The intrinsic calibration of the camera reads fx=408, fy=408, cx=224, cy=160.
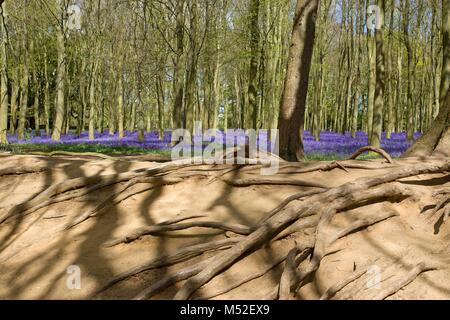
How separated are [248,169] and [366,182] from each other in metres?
1.69

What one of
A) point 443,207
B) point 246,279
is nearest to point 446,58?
point 443,207

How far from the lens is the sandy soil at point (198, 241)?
360cm

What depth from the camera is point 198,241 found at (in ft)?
14.1

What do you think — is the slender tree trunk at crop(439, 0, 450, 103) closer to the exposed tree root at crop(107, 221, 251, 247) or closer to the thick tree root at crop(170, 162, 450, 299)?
the thick tree root at crop(170, 162, 450, 299)

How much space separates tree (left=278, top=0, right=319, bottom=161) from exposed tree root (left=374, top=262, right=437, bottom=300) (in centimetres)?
432

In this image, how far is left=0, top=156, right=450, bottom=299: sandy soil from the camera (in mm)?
3596

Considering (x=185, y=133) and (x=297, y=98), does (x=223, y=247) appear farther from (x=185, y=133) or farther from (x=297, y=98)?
(x=185, y=133)

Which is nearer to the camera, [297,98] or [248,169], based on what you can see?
[248,169]

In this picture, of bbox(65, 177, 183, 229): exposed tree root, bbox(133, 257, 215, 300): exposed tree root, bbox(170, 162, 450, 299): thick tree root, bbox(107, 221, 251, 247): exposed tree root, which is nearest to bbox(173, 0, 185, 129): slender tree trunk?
bbox(65, 177, 183, 229): exposed tree root

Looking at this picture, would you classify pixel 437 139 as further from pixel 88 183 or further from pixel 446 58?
pixel 446 58
